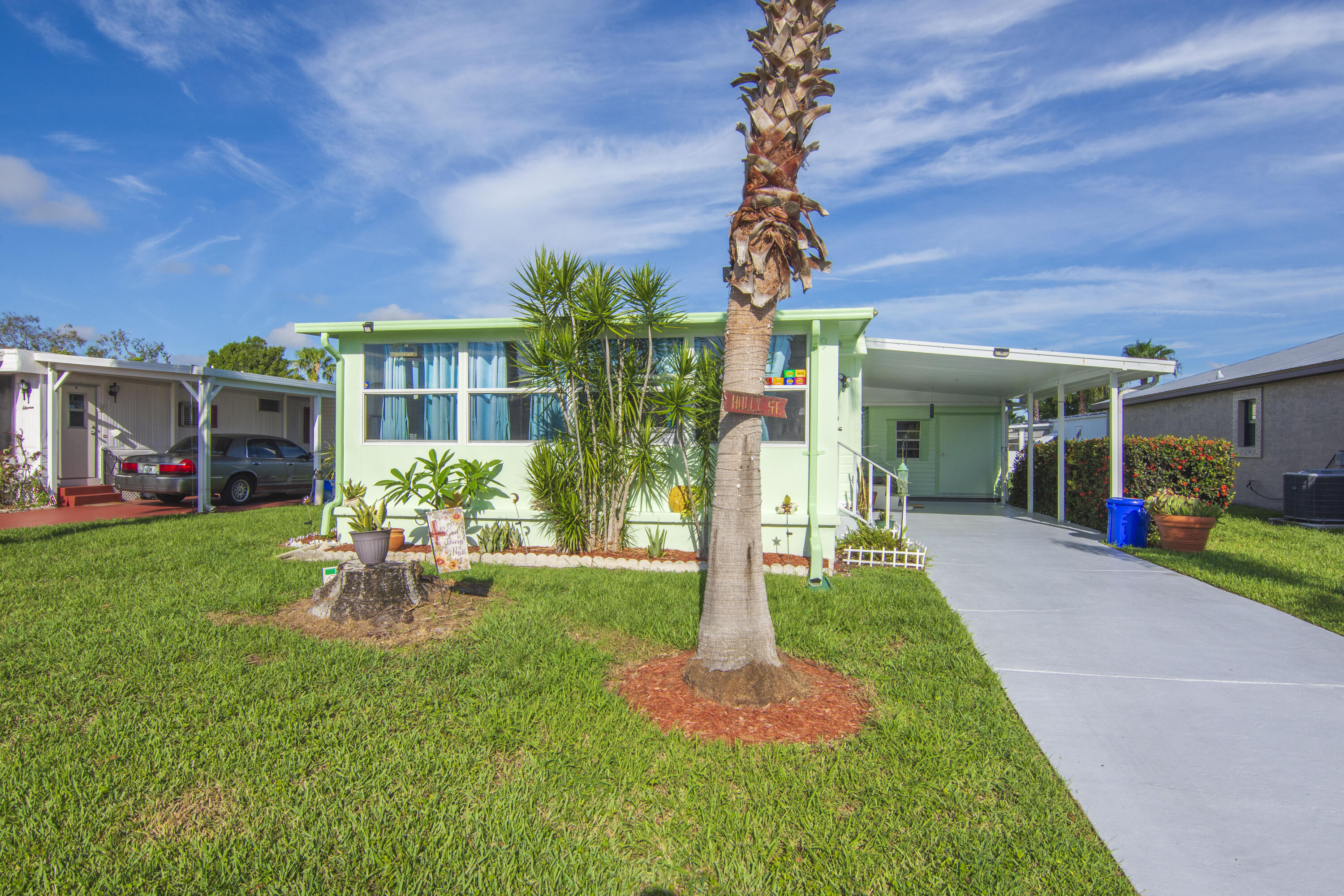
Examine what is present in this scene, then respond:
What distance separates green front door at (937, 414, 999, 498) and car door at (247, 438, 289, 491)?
1433 centimetres

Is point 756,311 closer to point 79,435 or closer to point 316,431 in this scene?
point 79,435

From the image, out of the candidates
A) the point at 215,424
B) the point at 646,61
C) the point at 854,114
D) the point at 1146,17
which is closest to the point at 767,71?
the point at 854,114

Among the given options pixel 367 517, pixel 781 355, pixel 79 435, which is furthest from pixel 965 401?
pixel 79 435

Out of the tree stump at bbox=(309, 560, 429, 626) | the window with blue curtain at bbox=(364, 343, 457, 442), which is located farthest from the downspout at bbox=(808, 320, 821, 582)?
the window with blue curtain at bbox=(364, 343, 457, 442)

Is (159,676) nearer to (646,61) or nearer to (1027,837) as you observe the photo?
(1027,837)

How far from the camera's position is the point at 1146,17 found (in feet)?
26.9

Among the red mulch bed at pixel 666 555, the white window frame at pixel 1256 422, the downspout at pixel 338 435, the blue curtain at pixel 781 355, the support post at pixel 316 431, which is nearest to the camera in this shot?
the red mulch bed at pixel 666 555

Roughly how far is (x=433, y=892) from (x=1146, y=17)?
434 inches

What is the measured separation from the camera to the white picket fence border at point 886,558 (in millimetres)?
7391

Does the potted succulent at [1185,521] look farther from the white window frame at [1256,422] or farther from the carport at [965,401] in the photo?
the white window frame at [1256,422]

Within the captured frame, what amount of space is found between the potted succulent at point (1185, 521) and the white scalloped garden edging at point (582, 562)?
199 inches

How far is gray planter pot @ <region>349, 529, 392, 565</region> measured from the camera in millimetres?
6418

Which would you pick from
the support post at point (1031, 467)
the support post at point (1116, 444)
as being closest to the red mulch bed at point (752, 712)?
the support post at point (1116, 444)

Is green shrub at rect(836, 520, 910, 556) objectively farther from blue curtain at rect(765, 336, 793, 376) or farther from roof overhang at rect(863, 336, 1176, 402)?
roof overhang at rect(863, 336, 1176, 402)
